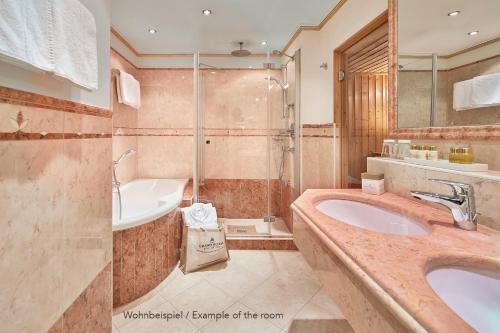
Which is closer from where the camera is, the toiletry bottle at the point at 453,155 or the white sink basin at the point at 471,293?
the white sink basin at the point at 471,293

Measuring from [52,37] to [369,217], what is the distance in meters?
1.43

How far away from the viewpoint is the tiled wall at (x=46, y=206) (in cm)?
57

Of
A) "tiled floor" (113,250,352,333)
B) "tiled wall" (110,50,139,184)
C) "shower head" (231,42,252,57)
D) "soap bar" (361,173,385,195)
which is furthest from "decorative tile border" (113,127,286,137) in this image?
"soap bar" (361,173,385,195)

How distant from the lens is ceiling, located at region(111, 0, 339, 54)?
2.08 m

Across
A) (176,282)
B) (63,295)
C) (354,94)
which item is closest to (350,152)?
(354,94)

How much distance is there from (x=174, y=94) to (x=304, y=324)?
10.1ft

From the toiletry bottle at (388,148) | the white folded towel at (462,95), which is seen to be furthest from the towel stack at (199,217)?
the white folded towel at (462,95)

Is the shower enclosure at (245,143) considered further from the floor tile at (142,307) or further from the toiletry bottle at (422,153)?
the toiletry bottle at (422,153)

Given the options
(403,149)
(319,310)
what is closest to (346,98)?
(403,149)

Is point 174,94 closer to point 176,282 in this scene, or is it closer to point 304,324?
point 176,282

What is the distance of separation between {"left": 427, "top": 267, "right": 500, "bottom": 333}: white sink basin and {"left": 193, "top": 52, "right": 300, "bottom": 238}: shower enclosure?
226cm

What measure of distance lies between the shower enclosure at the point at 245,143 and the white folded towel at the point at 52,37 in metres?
2.08

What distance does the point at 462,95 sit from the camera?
1.04 m

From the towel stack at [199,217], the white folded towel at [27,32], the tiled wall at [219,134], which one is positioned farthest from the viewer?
the tiled wall at [219,134]
